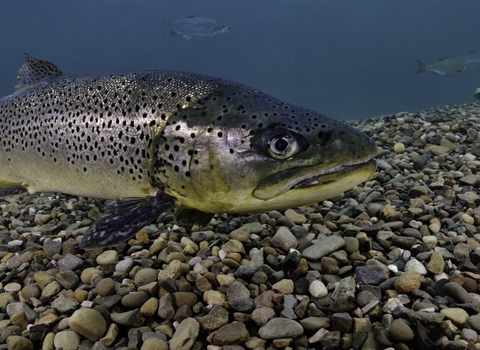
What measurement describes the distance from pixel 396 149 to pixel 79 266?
4300 mm

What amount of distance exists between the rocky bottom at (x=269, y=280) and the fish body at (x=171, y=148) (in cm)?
48

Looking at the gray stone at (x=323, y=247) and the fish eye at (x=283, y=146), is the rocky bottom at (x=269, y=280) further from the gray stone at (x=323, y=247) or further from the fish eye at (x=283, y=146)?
the fish eye at (x=283, y=146)

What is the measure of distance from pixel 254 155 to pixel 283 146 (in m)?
0.18

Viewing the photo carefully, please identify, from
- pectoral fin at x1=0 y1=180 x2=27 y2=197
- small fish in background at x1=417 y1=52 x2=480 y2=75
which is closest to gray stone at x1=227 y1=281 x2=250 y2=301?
pectoral fin at x1=0 y1=180 x2=27 y2=197

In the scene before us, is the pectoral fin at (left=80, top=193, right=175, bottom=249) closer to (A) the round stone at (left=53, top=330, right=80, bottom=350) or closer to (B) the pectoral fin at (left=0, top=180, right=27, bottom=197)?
(A) the round stone at (left=53, top=330, right=80, bottom=350)

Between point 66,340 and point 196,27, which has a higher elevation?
point 196,27

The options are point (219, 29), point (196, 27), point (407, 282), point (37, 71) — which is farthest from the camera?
point (196, 27)

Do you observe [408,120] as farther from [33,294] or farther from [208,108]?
[33,294]

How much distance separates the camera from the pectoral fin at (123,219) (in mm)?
2430

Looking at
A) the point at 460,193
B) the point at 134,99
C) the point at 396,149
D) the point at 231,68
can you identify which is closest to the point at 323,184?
the point at 134,99

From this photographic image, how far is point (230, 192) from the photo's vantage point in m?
2.29

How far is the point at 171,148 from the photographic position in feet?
8.13

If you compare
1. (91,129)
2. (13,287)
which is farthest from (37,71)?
(13,287)

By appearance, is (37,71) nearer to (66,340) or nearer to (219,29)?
(66,340)
